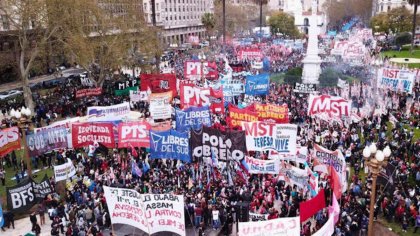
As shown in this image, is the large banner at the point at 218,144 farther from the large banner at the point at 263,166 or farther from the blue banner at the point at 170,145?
the large banner at the point at 263,166

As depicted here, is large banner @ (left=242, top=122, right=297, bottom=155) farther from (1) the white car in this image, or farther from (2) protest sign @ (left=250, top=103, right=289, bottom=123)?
(1) the white car

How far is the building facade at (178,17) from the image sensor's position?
90.4 m

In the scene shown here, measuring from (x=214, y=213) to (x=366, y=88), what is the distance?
71.5 feet

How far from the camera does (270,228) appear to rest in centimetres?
1172

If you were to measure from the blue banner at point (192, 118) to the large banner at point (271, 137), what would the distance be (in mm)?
3612

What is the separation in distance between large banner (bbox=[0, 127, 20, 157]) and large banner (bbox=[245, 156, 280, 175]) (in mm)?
11331

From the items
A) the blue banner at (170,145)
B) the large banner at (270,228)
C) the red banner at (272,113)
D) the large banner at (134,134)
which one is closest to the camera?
the large banner at (270,228)

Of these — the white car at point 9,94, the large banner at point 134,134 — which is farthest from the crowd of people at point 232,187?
the white car at point 9,94

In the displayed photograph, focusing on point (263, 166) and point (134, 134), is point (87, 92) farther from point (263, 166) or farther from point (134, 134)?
point (263, 166)

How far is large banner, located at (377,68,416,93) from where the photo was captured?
1094 inches

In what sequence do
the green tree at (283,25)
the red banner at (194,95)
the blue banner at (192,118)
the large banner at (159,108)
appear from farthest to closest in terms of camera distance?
1. the green tree at (283,25)
2. the red banner at (194,95)
3. the large banner at (159,108)
4. the blue banner at (192,118)

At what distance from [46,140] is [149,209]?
33.2ft

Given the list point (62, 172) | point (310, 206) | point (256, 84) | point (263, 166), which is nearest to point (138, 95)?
point (256, 84)

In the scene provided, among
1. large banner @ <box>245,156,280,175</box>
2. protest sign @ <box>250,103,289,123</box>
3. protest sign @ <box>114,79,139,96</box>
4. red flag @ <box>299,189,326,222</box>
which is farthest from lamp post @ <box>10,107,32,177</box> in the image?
protest sign @ <box>114,79,139,96</box>
